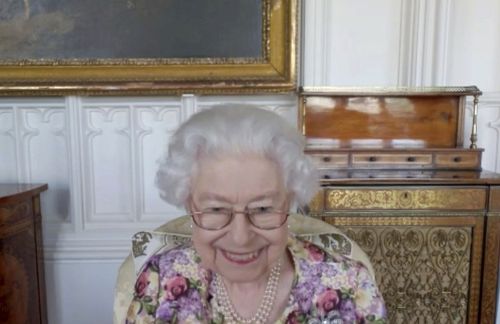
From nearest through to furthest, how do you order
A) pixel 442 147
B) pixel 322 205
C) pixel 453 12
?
pixel 322 205 < pixel 442 147 < pixel 453 12

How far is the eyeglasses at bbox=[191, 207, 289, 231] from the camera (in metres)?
0.93

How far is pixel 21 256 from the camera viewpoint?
6.16ft

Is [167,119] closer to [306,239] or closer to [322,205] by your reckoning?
[322,205]

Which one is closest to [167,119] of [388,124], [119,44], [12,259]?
[119,44]

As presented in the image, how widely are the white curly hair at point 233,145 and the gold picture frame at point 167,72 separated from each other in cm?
117

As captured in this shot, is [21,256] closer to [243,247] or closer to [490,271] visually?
[243,247]

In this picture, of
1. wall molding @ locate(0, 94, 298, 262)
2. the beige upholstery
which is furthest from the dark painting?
the beige upholstery

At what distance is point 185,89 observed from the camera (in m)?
2.14

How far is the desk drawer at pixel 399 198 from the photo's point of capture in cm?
175

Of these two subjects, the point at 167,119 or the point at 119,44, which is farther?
the point at 167,119

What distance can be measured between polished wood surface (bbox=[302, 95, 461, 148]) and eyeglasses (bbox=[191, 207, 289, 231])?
1.17 metres

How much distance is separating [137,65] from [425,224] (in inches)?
61.5

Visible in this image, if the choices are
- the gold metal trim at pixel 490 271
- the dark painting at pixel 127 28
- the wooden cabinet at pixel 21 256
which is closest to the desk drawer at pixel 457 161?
the gold metal trim at pixel 490 271

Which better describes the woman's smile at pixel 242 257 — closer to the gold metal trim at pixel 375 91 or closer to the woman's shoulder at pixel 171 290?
the woman's shoulder at pixel 171 290
